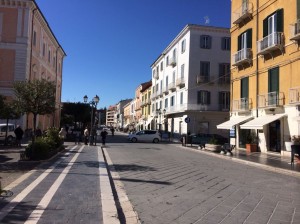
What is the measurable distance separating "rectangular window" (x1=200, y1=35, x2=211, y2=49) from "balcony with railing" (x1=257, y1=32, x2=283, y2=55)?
861 inches

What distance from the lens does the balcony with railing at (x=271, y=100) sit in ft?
70.5

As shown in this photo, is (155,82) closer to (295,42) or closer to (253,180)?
(295,42)

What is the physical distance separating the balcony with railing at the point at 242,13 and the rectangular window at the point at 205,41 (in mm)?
16668

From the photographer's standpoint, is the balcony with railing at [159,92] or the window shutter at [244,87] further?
the balcony with railing at [159,92]

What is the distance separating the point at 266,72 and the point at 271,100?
2.15m

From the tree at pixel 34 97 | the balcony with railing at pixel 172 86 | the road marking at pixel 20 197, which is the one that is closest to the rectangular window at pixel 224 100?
the balcony with railing at pixel 172 86

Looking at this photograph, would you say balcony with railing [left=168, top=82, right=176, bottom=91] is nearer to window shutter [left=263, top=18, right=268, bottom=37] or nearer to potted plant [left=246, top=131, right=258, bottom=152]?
potted plant [left=246, top=131, right=258, bottom=152]

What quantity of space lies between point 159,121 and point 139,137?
816 inches

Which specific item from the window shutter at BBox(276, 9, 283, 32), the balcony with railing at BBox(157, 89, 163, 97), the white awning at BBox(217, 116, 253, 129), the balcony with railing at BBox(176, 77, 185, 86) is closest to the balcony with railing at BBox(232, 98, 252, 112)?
the white awning at BBox(217, 116, 253, 129)

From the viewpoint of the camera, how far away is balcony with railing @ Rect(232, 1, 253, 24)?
25.8m

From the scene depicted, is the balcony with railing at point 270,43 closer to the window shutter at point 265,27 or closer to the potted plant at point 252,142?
the window shutter at point 265,27

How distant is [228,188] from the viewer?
952 cm

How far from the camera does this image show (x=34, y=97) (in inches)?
639

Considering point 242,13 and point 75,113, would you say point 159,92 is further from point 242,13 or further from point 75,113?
point 242,13
